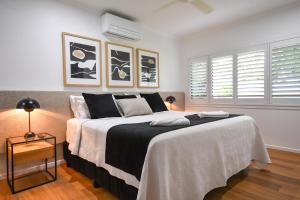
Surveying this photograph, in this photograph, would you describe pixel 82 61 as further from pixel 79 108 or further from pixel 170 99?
pixel 170 99

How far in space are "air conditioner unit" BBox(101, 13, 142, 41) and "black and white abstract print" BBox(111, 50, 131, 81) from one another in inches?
12.7

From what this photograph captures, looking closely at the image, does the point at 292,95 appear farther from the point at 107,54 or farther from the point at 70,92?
the point at 70,92

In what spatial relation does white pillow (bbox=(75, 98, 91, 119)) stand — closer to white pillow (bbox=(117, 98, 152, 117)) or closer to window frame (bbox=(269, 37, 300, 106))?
white pillow (bbox=(117, 98, 152, 117))

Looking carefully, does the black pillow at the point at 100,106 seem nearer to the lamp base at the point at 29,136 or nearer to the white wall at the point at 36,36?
the white wall at the point at 36,36

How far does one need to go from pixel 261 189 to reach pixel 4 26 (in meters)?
3.58

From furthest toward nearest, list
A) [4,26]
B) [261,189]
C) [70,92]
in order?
[70,92] → [4,26] → [261,189]

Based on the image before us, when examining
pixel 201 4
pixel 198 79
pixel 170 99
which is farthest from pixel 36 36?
pixel 198 79

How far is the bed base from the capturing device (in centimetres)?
160

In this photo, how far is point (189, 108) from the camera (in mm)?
4664

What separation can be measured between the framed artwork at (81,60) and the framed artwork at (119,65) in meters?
0.19

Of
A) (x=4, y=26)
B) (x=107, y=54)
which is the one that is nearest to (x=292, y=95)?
(x=107, y=54)

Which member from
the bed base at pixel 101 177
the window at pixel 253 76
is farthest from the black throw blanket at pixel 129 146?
the window at pixel 253 76

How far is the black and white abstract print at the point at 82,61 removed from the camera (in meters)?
2.84

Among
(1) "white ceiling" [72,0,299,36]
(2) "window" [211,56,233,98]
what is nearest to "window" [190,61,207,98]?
(2) "window" [211,56,233,98]
